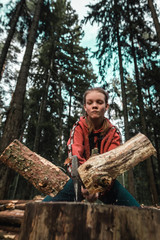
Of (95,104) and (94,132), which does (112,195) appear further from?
(95,104)

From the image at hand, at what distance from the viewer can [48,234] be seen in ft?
3.48

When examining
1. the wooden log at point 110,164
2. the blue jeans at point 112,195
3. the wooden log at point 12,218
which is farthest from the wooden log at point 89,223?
the wooden log at point 12,218

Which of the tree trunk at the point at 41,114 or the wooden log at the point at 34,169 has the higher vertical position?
the tree trunk at the point at 41,114

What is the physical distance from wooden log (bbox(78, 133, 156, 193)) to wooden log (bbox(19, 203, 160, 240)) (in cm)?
46

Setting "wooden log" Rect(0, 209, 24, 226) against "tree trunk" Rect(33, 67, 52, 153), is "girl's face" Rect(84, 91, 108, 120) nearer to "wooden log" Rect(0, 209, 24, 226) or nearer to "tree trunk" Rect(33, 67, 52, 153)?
"wooden log" Rect(0, 209, 24, 226)

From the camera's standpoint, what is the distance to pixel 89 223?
103cm

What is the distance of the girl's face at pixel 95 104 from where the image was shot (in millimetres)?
2303

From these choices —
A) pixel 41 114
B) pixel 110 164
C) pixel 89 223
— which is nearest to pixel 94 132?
pixel 110 164

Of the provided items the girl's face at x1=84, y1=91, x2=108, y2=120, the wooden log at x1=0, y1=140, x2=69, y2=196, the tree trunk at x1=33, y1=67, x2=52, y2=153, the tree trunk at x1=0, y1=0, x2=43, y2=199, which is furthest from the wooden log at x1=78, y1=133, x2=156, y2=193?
the tree trunk at x1=33, y1=67, x2=52, y2=153

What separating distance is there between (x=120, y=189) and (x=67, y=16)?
50.4 ft

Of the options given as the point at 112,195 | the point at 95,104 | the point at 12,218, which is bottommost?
the point at 12,218

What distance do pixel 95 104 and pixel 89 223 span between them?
156cm

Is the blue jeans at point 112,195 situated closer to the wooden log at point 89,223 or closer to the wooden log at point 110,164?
the wooden log at point 110,164

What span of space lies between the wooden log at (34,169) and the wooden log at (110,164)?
0.63 meters
